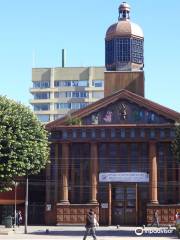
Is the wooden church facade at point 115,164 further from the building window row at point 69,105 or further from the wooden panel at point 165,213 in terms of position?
the building window row at point 69,105

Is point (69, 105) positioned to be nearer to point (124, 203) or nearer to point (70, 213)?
point (124, 203)

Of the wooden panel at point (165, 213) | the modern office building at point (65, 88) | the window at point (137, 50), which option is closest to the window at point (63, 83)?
the modern office building at point (65, 88)

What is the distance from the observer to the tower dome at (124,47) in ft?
265

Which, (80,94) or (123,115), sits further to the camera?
(80,94)

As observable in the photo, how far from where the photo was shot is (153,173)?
237 feet

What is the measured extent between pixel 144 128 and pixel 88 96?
267ft

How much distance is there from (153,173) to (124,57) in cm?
1641

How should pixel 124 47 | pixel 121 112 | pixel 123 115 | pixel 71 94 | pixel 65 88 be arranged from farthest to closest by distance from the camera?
pixel 71 94 < pixel 65 88 < pixel 124 47 < pixel 121 112 < pixel 123 115

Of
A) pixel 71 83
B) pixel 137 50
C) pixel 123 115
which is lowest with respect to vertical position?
pixel 123 115

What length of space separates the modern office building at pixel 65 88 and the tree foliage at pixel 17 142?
328 ft

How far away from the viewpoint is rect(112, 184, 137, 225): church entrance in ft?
240

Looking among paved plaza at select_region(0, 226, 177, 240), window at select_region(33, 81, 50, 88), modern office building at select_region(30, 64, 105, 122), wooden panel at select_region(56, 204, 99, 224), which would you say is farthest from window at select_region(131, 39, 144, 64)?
window at select_region(33, 81, 50, 88)

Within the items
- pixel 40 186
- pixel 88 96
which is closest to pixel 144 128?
pixel 40 186

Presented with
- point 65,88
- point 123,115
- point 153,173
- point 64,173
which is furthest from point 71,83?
point 153,173
